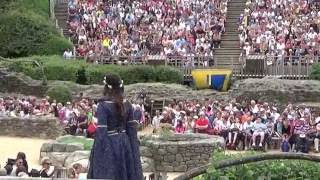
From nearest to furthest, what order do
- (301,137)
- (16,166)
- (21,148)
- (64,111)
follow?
(16,166)
(301,137)
(21,148)
(64,111)

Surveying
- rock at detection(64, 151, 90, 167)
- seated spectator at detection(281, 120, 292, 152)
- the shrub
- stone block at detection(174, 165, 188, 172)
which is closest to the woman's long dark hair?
rock at detection(64, 151, 90, 167)

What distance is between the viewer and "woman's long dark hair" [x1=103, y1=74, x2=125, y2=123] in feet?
29.7

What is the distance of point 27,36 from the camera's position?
36.8m

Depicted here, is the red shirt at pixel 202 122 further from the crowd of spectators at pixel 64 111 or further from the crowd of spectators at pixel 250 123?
the crowd of spectators at pixel 64 111

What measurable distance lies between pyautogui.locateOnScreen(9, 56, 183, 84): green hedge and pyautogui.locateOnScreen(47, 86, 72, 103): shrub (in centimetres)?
228

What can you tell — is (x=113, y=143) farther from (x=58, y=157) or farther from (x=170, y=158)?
(x=58, y=157)

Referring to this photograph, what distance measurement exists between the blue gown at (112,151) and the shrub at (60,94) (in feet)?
65.3

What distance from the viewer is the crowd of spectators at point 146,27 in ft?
114

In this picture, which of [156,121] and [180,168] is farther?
[156,121]

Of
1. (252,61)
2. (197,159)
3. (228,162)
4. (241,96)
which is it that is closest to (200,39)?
(252,61)

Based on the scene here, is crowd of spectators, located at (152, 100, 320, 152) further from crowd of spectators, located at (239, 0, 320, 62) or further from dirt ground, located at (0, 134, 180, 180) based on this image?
crowd of spectators, located at (239, 0, 320, 62)

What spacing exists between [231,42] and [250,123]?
42.1 feet

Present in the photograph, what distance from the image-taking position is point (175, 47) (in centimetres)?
3434

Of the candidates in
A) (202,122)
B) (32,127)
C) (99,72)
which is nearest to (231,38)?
(99,72)
